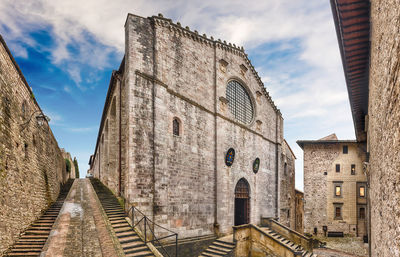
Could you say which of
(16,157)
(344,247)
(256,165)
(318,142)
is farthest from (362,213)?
(16,157)

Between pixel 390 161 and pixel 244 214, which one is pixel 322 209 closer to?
pixel 244 214

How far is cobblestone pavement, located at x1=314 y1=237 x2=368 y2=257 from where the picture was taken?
65.4ft

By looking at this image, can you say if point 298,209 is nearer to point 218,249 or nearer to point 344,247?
point 344,247

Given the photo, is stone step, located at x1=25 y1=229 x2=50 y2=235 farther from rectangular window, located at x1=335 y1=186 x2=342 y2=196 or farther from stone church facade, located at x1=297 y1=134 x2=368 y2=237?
rectangular window, located at x1=335 y1=186 x2=342 y2=196

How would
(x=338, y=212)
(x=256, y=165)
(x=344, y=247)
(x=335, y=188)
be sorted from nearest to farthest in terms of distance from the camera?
(x=256, y=165), (x=344, y=247), (x=338, y=212), (x=335, y=188)

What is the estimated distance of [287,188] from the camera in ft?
89.9

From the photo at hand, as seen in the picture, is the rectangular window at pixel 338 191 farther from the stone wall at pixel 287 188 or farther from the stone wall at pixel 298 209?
the stone wall at pixel 298 209

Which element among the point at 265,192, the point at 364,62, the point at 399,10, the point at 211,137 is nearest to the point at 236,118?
the point at 211,137

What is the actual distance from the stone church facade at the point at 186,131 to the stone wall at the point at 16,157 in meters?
3.77

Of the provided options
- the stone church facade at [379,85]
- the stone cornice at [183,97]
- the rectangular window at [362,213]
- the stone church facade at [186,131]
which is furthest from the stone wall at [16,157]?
the rectangular window at [362,213]

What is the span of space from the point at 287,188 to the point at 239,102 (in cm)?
1199

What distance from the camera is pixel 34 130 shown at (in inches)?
482

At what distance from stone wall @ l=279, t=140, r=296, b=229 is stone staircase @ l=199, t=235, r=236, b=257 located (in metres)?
11.2

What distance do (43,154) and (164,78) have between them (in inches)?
297
